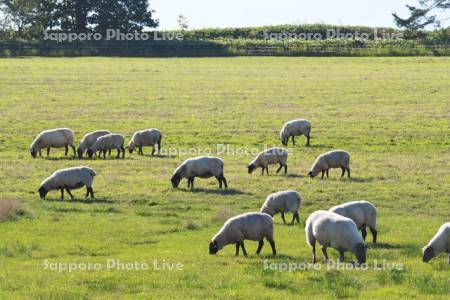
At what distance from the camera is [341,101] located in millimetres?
54531

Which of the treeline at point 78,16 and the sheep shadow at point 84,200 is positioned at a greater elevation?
the treeline at point 78,16

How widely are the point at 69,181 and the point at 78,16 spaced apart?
9152cm

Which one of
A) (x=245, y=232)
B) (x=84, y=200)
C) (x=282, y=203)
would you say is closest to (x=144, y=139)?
(x=84, y=200)

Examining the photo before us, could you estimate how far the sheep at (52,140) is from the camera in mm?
35500

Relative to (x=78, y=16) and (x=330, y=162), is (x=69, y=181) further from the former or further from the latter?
(x=78, y=16)

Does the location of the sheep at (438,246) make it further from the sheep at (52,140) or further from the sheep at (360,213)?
the sheep at (52,140)

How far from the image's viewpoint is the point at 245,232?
19.5 m

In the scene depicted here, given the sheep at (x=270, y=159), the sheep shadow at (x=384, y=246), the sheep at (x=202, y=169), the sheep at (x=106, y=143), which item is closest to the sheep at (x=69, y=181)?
the sheep at (x=202, y=169)

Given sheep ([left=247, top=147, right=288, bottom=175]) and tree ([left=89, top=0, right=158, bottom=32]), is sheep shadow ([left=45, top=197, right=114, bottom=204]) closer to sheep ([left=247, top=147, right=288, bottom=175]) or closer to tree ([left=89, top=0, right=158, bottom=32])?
sheep ([left=247, top=147, right=288, bottom=175])

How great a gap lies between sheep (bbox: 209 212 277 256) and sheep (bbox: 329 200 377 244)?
1767 millimetres

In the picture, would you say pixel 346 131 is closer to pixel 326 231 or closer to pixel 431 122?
pixel 431 122

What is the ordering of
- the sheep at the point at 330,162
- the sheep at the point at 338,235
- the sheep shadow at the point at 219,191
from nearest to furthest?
1. the sheep at the point at 338,235
2. the sheep shadow at the point at 219,191
3. the sheep at the point at 330,162

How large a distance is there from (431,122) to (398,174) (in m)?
14.3

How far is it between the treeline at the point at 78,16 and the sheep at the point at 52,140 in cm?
7908
